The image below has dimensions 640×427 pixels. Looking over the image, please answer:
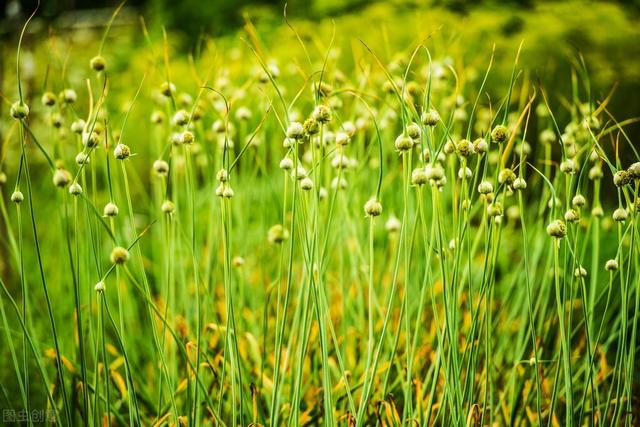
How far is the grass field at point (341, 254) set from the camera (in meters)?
1.15

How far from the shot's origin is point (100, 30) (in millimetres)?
7191

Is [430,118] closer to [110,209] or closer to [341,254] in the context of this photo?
[110,209]

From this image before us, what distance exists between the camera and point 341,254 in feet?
5.93

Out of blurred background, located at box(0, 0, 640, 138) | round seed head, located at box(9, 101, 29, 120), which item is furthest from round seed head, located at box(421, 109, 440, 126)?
blurred background, located at box(0, 0, 640, 138)

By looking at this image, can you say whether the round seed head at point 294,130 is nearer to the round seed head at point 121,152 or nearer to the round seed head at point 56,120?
the round seed head at point 121,152

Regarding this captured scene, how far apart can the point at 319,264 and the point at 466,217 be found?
0.30 m

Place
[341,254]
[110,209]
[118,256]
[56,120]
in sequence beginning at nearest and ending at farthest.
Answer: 1. [118,256]
2. [110,209]
3. [56,120]
4. [341,254]

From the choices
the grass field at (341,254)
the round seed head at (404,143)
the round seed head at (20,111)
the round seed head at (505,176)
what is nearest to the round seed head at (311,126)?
the grass field at (341,254)

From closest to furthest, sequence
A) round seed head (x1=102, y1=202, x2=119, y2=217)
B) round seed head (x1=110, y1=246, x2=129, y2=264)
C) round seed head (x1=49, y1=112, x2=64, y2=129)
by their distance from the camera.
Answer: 1. round seed head (x1=110, y1=246, x2=129, y2=264)
2. round seed head (x1=102, y1=202, x2=119, y2=217)
3. round seed head (x1=49, y1=112, x2=64, y2=129)

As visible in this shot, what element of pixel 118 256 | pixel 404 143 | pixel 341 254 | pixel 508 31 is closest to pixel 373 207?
pixel 404 143

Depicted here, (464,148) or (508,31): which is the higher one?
(508,31)

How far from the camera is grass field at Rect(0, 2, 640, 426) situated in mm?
1146

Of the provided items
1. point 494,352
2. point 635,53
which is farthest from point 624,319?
point 635,53

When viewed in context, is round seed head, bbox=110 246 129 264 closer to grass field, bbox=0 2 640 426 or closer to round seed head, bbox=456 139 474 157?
grass field, bbox=0 2 640 426
